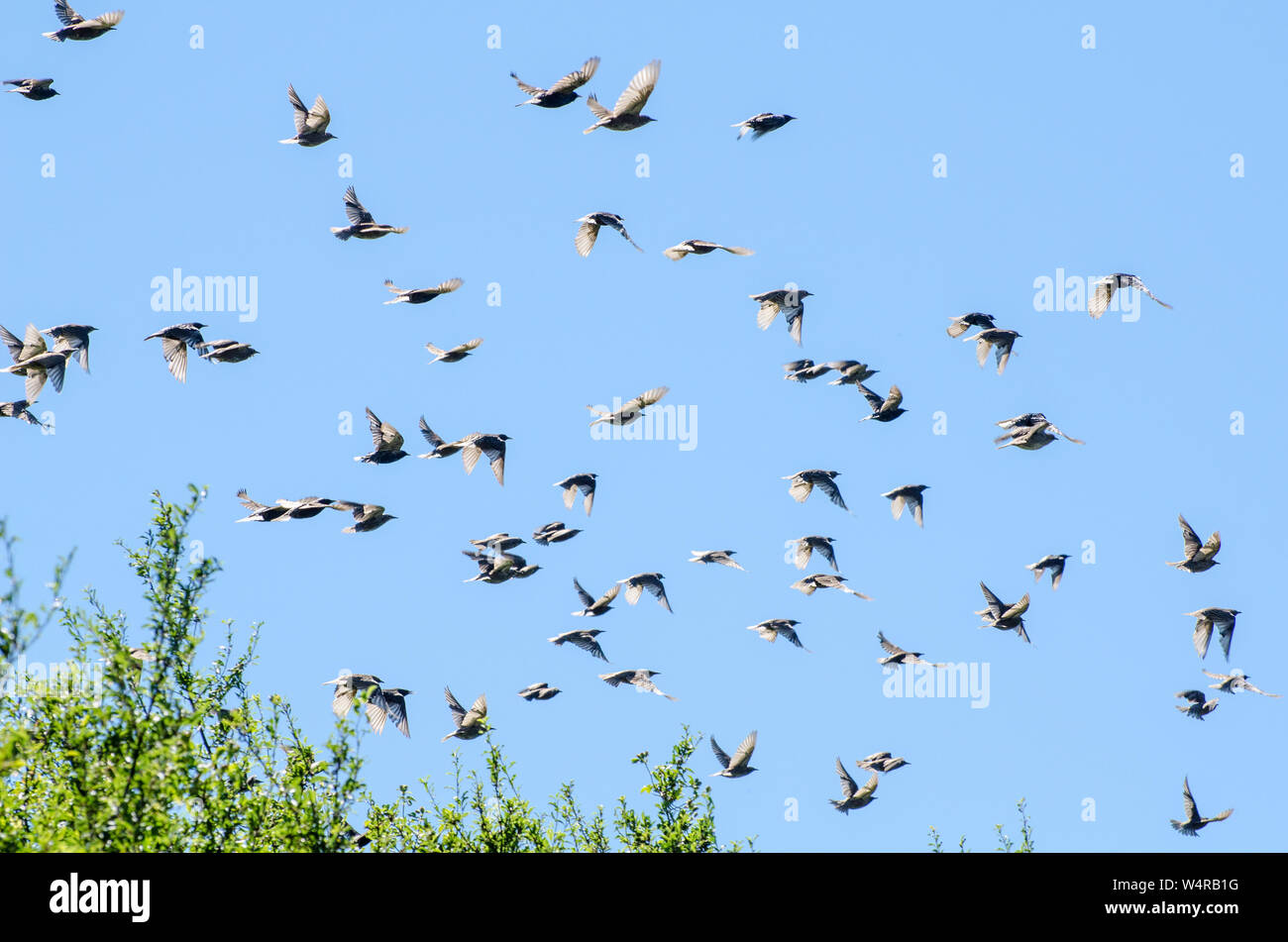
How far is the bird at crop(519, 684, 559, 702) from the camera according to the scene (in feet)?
116

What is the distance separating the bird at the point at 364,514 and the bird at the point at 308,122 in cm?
668

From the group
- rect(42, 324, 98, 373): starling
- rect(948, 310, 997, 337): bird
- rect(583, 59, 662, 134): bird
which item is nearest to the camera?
rect(583, 59, 662, 134): bird

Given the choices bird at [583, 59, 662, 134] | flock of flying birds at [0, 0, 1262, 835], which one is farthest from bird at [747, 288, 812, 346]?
bird at [583, 59, 662, 134]

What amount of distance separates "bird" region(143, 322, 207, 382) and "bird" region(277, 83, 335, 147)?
4.29 metres

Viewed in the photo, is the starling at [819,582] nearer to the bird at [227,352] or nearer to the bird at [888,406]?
the bird at [888,406]

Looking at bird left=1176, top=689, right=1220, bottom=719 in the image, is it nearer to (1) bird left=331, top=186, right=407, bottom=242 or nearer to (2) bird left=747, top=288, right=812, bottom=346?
(2) bird left=747, top=288, right=812, bottom=346

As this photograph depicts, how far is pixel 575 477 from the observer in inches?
1414

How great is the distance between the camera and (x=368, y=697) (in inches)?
1152

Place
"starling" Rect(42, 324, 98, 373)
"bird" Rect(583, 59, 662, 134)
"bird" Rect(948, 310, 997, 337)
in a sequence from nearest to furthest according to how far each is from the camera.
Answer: "bird" Rect(583, 59, 662, 134), "starling" Rect(42, 324, 98, 373), "bird" Rect(948, 310, 997, 337)

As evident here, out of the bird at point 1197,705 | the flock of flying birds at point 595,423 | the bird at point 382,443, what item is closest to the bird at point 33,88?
the flock of flying birds at point 595,423

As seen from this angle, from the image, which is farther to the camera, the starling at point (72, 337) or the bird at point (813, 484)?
the bird at point (813, 484)

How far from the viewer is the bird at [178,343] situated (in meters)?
31.3

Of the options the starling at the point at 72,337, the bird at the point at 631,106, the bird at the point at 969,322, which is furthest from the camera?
the bird at the point at 969,322
